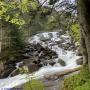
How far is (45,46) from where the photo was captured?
1227 inches

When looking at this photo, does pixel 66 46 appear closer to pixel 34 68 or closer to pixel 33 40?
pixel 33 40

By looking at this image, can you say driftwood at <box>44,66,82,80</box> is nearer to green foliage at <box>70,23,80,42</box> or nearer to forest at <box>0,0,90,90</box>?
forest at <box>0,0,90,90</box>

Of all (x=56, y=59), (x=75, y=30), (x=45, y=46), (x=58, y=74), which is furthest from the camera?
(x=45, y=46)

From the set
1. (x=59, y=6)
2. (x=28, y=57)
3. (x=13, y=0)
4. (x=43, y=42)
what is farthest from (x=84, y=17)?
(x=43, y=42)

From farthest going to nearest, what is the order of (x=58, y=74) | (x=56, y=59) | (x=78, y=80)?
(x=56, y=59) → (x=58, y=74) → (x=78, y=80)

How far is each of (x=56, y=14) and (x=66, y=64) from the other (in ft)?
34.9

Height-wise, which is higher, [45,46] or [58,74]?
[45,46]

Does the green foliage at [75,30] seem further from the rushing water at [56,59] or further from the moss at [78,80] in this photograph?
the rushing water at [56,59]

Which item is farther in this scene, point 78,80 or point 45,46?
point 45,46

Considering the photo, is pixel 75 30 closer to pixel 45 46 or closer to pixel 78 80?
pixel 78 80

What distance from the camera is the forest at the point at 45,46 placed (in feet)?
32.3

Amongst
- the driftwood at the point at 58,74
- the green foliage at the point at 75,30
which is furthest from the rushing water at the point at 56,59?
the green foliage at the point at 75,30

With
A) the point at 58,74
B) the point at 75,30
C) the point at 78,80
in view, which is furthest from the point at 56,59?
the point at 78,80

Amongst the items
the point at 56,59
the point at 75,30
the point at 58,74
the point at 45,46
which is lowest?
the point at 58,74
